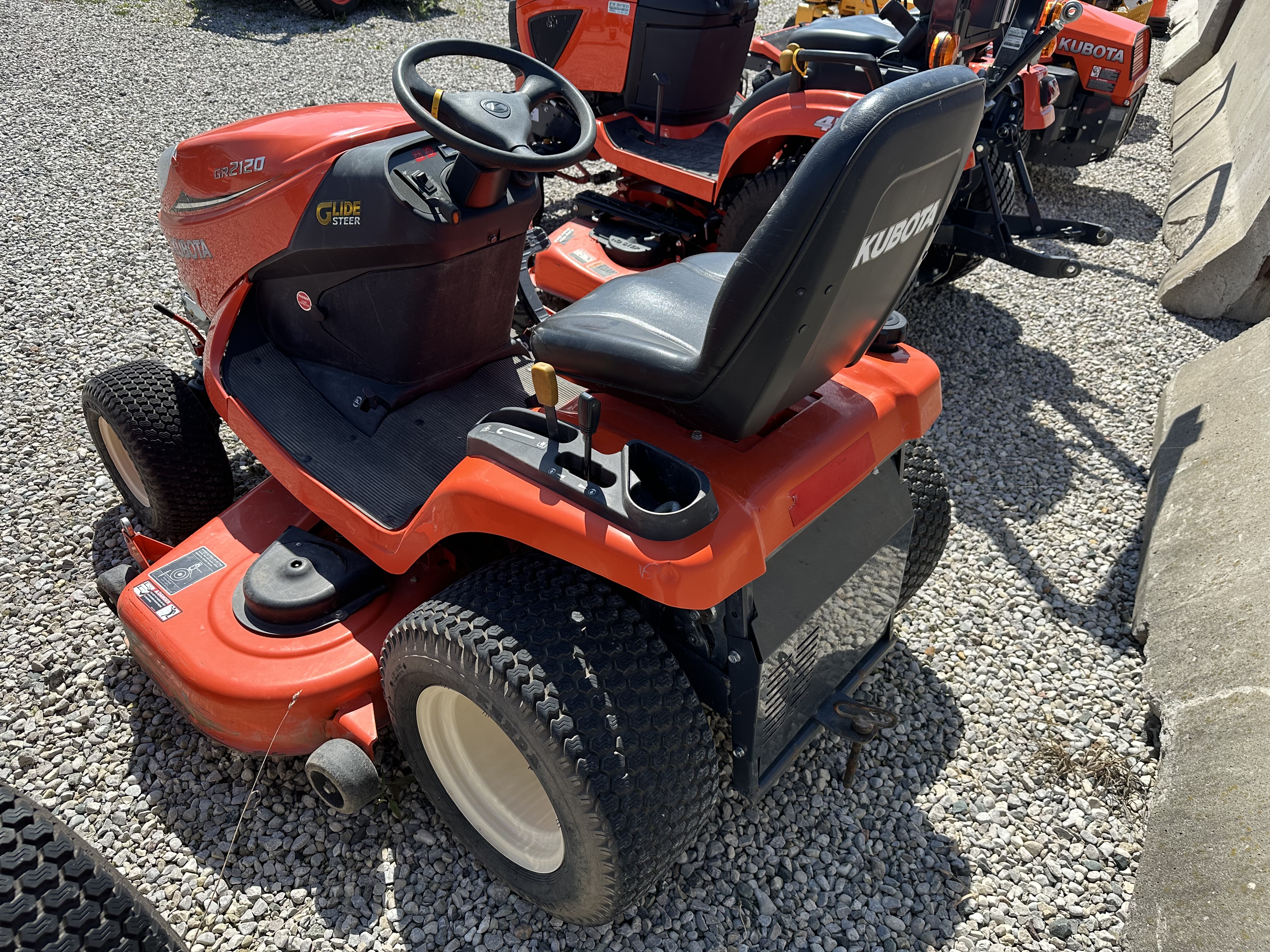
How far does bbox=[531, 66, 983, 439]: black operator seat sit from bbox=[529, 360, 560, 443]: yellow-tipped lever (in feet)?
0.41

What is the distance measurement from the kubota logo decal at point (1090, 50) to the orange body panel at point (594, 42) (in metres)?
2.54

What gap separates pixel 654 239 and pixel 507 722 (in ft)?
9.25

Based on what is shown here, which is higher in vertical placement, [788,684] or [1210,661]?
[788,684]

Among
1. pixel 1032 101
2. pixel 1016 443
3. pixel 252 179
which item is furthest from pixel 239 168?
pixel 1032 101

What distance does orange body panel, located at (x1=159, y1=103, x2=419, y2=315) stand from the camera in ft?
6.78

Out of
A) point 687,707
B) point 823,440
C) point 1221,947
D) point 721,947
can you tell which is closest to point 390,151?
point 823,440

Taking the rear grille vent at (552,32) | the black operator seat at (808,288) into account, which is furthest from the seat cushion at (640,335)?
the rear grille vent at (552,32)

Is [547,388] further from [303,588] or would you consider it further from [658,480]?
[303,588]

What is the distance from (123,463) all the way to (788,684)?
6.52 ft

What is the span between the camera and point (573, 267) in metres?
3.73

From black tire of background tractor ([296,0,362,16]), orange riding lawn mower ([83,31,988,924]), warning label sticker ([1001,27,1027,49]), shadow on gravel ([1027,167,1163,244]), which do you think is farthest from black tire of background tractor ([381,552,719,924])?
black tire of background tractor ([296,0,362,16])

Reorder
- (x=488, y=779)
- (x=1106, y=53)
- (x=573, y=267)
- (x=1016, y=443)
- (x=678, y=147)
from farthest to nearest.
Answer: (x=1106, y=53) < (x=678, y=147) < (x=573, y=267) < (x=1016, y=443) < (x=488, y=779)

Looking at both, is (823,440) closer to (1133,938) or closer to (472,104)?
(472,104)

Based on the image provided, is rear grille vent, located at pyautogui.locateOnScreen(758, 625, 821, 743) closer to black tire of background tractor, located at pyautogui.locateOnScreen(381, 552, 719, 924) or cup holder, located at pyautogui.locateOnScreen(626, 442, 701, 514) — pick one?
black tire of background tractor, located at pyautogui.locateOnScreen(381, 552, 719, 924)
